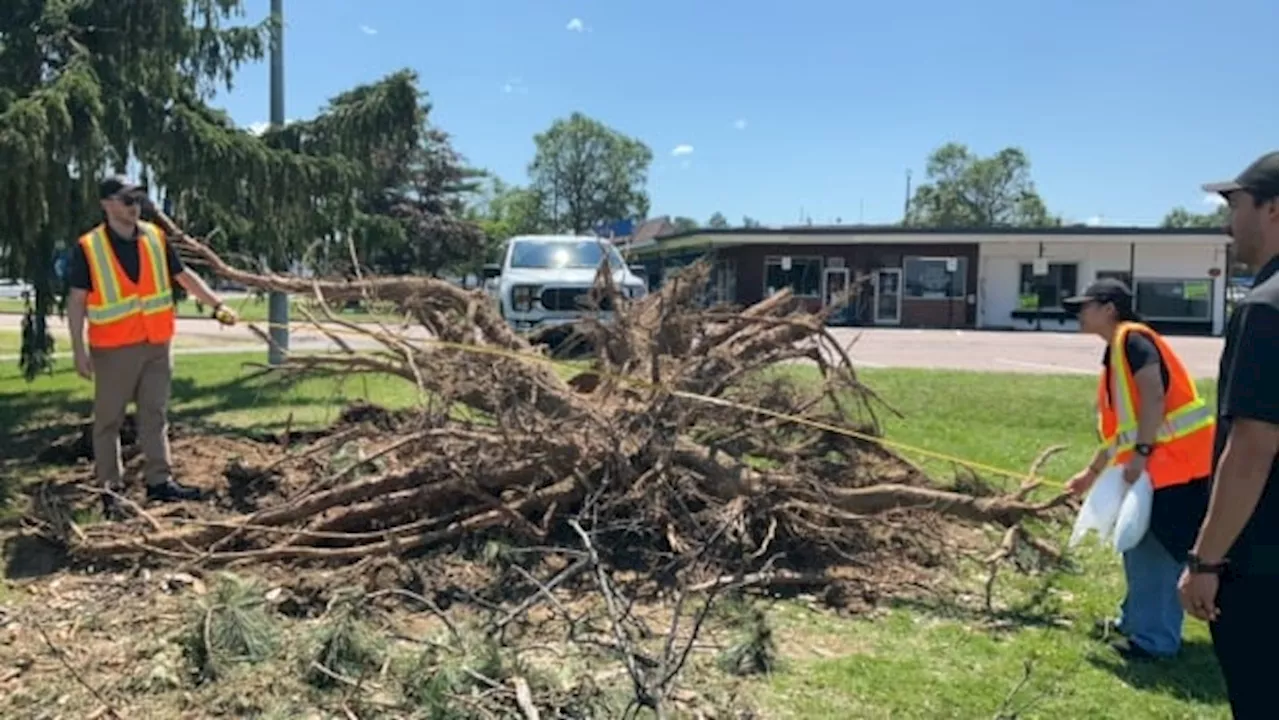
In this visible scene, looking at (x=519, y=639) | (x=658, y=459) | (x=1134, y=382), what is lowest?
(x=519, y=639)

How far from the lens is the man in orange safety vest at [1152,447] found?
3.97 meters

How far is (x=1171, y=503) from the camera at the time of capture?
399cm

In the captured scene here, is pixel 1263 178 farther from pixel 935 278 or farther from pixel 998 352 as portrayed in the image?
pixel 935 278

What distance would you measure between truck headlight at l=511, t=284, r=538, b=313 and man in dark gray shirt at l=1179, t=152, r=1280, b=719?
10.9 meters

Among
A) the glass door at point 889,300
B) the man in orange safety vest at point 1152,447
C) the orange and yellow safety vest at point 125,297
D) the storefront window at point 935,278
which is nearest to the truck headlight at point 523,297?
the orange and yellow safety vest at point 125,297

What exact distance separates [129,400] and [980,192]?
336 feet

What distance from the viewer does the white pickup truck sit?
42.4 ft

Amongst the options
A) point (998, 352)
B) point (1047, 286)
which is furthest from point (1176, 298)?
point (998, 352)

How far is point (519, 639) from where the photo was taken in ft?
13.4

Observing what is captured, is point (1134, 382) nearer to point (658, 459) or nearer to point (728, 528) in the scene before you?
point (728, 528)

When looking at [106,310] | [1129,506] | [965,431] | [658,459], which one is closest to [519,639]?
[658,459]

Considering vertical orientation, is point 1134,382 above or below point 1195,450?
above

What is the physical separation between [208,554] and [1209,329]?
113 ft

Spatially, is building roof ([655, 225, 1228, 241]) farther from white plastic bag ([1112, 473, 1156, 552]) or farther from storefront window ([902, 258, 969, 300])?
white plastic bag ([1112, 473, 1156, 552])
